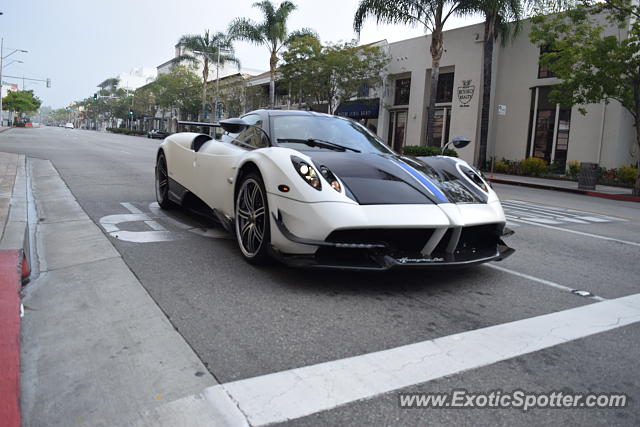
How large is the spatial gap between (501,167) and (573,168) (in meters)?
3.74

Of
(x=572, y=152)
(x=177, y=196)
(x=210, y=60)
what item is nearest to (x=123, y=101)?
(x=210, y=60)

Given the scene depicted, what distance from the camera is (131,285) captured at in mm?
3756

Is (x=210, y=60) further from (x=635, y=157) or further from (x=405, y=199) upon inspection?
(x=405, y=199)

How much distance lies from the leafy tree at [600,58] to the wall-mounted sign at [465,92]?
844cm

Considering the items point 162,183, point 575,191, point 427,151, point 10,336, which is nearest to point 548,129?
point 427,151

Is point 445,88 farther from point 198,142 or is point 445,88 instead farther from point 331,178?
point 331,178

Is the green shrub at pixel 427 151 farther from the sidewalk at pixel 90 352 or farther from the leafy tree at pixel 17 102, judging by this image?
the leafy tree at pixel 17 102

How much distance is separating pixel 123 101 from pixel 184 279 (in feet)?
343

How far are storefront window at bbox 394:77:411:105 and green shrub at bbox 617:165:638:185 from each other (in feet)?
45.7

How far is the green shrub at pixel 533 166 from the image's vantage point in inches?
881

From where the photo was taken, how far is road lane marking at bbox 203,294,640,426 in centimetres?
218

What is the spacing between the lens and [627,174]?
18.8m

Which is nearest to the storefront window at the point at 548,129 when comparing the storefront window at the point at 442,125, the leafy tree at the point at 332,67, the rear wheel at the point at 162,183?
the storefront window at the point at 442,125

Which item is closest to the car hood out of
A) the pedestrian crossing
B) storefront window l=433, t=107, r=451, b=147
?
the pedestrian crossing
